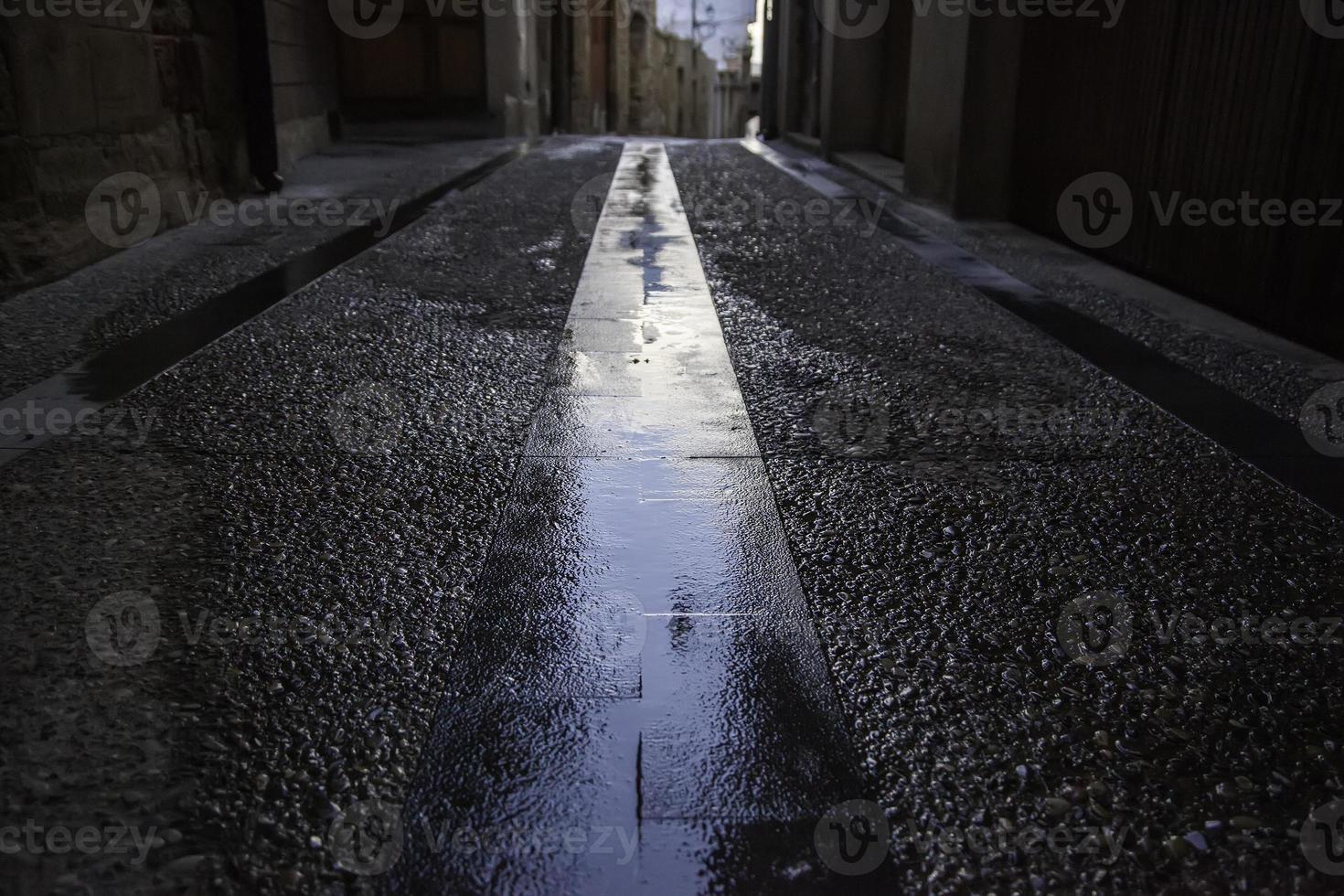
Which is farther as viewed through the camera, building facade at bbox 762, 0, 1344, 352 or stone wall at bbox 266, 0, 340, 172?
stone wall at bbox 266, 0, 340, 172

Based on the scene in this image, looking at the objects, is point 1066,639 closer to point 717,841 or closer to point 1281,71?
point 717,841

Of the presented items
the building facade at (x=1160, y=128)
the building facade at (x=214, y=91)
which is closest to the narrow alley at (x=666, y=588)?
the building facade at (x=1160, y=128)

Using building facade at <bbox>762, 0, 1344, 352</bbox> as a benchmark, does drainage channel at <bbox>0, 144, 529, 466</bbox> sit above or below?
below

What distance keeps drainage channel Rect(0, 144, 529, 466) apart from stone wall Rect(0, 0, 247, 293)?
807 millimetres

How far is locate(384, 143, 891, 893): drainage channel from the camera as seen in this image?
1.18 metres

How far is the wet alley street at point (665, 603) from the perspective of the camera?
1.21 metres

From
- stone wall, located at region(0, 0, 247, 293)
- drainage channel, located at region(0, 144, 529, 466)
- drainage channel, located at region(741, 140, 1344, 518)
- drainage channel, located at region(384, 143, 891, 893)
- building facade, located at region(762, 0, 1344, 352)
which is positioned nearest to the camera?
drainage channel, located at region(384, 143, 891, 893)

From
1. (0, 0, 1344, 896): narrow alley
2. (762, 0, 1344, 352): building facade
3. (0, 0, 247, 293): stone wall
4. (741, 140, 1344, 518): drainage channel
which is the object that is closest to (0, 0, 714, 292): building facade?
(0, 0, 247, 293): stone wall

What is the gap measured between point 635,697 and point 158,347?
236cm

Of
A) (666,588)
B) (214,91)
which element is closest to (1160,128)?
(666,588)

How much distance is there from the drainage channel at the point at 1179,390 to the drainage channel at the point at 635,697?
1.14 meters

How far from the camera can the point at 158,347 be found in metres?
3.17

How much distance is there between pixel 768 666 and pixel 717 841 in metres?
0.38

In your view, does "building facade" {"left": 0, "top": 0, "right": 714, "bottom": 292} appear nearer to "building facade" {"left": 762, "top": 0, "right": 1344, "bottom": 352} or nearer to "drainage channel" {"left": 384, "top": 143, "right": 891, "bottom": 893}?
"drainage channel" {"left": 384, "top": 143, "right": 891, "bottom": 893}
